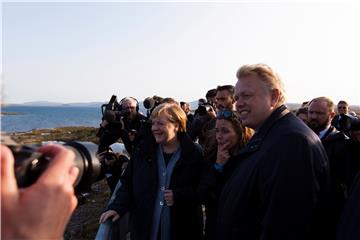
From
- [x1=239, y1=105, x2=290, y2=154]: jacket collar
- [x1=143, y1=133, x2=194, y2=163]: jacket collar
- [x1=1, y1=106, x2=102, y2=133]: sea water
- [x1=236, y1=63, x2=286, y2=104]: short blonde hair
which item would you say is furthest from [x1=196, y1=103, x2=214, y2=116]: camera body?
[x1=239, y1=105, x2=290, y2=154]: jacket collar

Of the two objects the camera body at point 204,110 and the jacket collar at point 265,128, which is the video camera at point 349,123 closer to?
the jacket collar at point 265,128

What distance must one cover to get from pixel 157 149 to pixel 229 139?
2.53 feet

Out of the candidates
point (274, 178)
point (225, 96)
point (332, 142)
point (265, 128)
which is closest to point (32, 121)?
point (225, 96)

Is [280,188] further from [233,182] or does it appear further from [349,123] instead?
[349,123]

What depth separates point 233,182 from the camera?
2676 mm

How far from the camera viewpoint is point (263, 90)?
2863 millimetres

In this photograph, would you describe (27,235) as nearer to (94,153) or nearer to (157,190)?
(94,153)

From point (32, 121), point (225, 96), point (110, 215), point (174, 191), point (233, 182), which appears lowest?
point (32, 121)

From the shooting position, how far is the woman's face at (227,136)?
3.65 meters

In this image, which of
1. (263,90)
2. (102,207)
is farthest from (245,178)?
(102,207)

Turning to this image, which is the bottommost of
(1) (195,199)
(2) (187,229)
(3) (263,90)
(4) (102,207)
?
(4) (102,207)

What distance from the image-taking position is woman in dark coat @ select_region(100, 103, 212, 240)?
3346 millimetres

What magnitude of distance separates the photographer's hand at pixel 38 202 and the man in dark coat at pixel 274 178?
170 cm

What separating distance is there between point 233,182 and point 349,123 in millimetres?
1711
